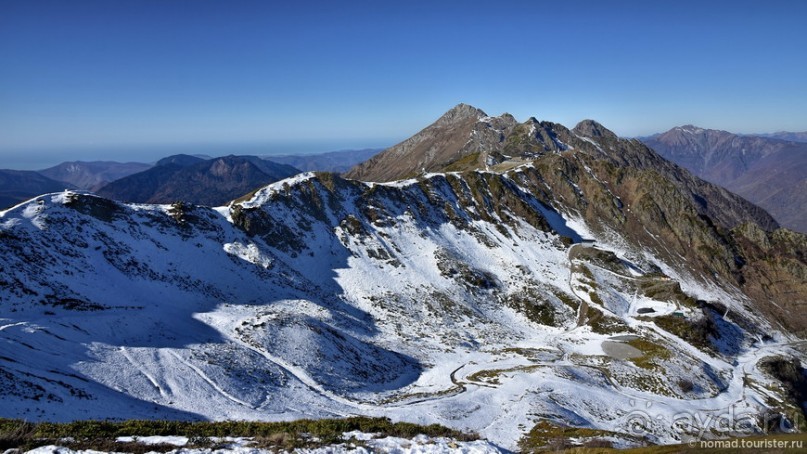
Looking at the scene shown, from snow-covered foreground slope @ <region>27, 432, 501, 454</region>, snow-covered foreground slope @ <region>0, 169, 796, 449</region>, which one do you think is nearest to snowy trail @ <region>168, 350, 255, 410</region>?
snow-covered foreground slope @ <region>0, 169, 796, 449</region>

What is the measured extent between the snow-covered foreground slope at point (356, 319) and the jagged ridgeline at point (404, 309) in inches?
15.1

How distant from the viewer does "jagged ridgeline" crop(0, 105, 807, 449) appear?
150 feet

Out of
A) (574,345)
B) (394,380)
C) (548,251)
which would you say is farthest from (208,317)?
(548,251)

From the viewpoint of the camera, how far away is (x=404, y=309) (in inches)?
3632

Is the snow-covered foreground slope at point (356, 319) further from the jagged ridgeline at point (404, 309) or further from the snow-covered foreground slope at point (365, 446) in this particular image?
the snow-covered foreground slope at point (365, 446)

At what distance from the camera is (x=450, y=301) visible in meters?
99.2

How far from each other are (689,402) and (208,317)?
78.8m

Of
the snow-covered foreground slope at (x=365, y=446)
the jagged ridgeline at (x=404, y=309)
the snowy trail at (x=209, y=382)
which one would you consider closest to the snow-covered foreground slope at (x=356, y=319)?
the snowy trail at (x=209, y=382)

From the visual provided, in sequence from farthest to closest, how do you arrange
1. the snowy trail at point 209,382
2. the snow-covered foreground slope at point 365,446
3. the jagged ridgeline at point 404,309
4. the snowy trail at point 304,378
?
the snowy trail at point 304,378
the jagged ridgeline at point 404,309
the snowy trail at point 209,382
the snow-covered foreground slope at point 365,446

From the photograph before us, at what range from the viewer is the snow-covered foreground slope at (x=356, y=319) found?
45.0m

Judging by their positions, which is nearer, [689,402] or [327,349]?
[327,349]

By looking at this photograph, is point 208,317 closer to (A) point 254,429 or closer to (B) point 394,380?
(B) point 394,380

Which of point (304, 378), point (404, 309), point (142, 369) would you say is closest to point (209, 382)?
point (142, 369)

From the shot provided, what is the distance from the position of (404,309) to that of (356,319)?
1278cm
